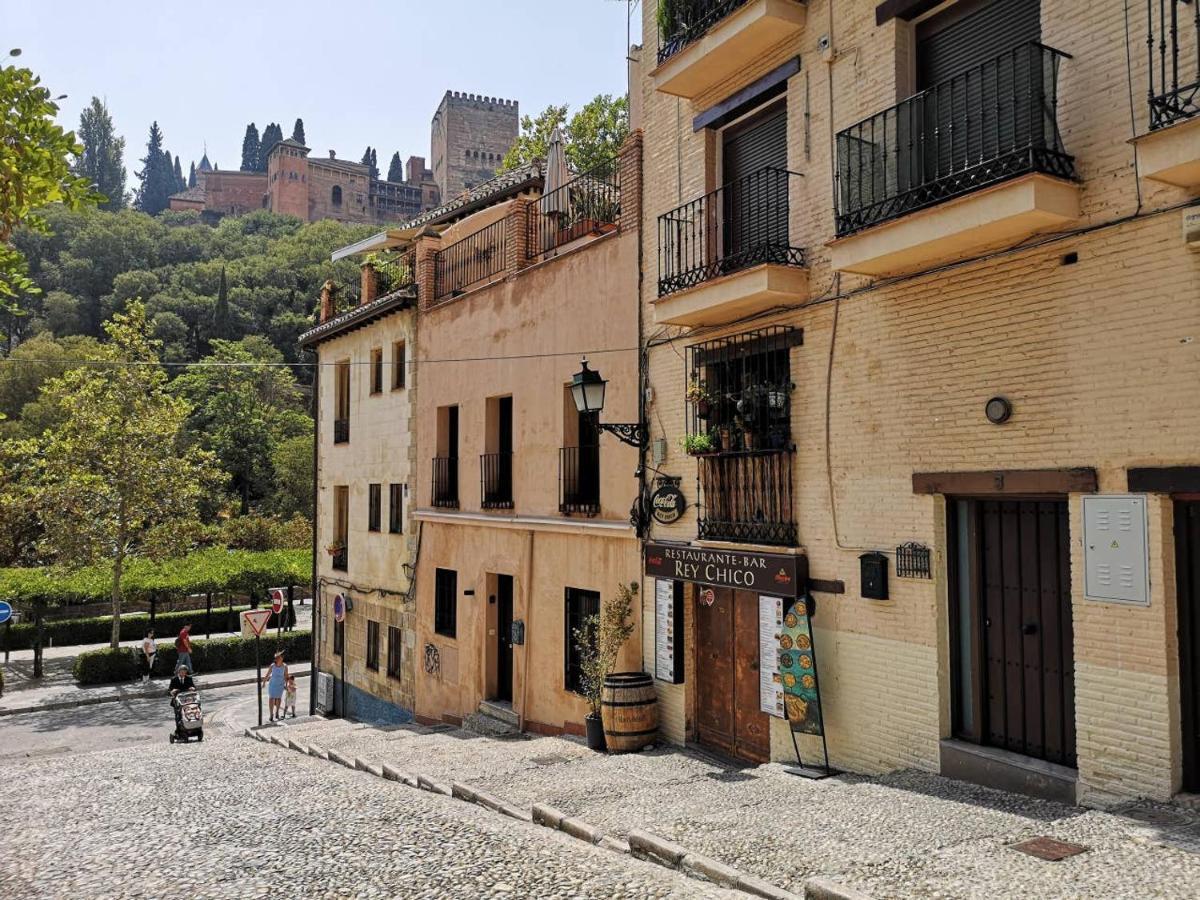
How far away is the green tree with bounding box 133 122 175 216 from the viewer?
158 metres

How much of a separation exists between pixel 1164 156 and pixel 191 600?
126ft

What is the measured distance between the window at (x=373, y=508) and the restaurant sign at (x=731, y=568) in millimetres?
10409

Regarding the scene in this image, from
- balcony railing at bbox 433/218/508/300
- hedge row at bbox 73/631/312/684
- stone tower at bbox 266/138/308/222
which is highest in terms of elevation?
stone tower at bbox 266/138/308/222

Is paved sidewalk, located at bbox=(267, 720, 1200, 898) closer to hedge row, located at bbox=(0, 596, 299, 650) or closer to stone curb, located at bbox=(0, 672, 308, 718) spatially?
stone curb, located at bbox=(0, 672, 308, 718)

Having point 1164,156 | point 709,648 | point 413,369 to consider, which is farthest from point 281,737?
point 1164,156

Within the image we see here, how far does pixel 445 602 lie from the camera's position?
56.0 ft

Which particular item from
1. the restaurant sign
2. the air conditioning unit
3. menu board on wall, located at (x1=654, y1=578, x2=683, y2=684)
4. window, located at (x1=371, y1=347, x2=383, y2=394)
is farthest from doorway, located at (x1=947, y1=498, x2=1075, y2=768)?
the air conditioning unit

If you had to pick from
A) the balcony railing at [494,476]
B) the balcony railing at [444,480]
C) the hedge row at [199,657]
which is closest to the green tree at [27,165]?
the balcony railing at [494,476]

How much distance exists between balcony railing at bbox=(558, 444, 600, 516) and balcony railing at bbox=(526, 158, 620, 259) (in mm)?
3276

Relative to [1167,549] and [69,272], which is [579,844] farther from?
[69,272]

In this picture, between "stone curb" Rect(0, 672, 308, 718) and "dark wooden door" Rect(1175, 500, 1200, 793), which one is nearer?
"dark wooden door" Rect(1175, 500, 1200, 793)

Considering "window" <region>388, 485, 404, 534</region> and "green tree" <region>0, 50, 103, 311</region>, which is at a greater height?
"green tree" <region>0, 50, 103, 311</region>

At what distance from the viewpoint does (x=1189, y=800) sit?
19.8ft

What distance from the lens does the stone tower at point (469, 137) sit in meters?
112
